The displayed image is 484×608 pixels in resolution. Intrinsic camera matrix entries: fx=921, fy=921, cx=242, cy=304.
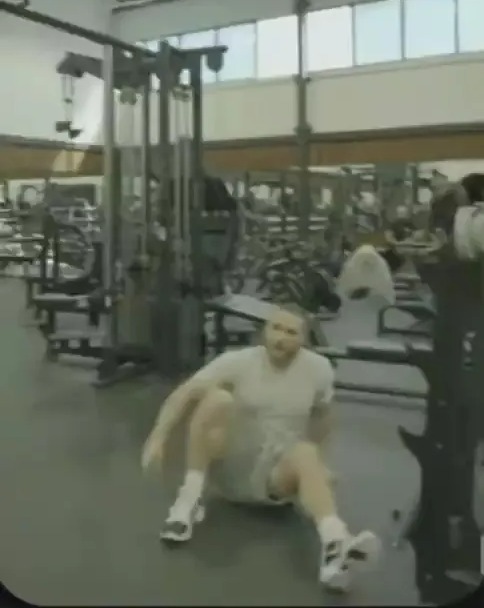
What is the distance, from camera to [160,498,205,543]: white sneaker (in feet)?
4.07

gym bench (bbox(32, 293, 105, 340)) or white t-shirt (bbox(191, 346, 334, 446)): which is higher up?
gym bench (bbox(32, 293, 105, 340))

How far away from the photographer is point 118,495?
1317 millimetres

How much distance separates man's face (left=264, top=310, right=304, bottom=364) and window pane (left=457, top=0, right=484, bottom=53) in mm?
425

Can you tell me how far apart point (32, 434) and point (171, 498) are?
0.31 m

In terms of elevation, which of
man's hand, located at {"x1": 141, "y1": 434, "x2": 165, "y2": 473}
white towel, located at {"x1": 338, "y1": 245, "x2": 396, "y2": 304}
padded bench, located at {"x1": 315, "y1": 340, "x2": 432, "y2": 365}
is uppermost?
white towel, located at {"x1": 338, "y1": 245, "x2": 396, "y2": 304}

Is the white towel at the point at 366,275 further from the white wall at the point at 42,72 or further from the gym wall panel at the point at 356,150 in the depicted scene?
the white wall at the point at 42,72

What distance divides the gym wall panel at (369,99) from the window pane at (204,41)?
2 centimetres

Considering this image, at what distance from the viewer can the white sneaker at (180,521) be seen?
124cm

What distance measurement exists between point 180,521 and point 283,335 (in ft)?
0.98

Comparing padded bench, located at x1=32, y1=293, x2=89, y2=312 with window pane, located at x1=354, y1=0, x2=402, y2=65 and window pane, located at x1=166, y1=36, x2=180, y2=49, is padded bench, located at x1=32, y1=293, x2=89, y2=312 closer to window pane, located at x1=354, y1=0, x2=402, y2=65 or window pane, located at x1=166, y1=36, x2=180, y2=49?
window pane, located at x1=166, y1=36, x2=180, y2=49

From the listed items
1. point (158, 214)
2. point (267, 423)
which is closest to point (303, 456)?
point (267, 423)

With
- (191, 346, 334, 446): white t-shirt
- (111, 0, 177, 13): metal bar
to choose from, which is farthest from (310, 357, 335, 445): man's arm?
(111, 0, 177, 13): metal bar

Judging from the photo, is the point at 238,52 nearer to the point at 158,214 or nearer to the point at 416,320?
the point at 158,214

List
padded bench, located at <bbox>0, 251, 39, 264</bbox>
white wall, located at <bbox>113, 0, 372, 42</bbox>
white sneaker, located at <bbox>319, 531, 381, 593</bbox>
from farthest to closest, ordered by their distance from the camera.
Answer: padded bench, located at <bbox>0, 251, 39, 264</bbox> → white wall, located at <bbox>113, 0, 372, 42</bbox> → white sneaker, located at <bbox>319, 531, 381, 593</bbox>
